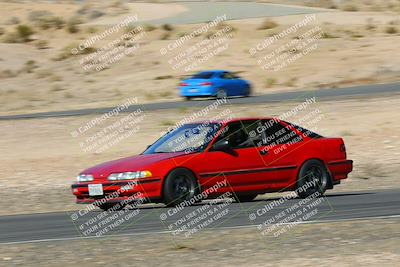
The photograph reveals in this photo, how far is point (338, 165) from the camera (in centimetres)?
1639

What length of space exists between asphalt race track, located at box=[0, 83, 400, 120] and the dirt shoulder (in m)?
21.4

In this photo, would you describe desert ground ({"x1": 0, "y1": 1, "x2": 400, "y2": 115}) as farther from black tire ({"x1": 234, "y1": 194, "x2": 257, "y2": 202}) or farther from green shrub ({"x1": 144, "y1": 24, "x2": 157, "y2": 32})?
black tire ({"x1": 234, "y1": 194, "x2": 257, "y2": 202})

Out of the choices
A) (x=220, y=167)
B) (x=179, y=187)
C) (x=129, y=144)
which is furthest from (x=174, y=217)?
(x=129, y=144)

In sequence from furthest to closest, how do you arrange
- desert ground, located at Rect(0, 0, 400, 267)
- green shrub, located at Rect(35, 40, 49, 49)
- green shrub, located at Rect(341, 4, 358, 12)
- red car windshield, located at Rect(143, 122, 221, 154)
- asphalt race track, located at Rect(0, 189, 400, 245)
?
green shrub, located at Rect(341, 4, 358, 12), green shrub, located at Rect(35, 40, 49, 49), red car windshield, located at Rect(143, 122, 221, 154), asphalt race track, located at Rect(0, 189, 400, 245), desert ground, located at Rect(0, 0, 400, 267)

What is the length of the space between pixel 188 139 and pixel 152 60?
32698 mm

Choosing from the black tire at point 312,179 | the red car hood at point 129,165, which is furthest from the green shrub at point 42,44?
the red car hood at point 129,165

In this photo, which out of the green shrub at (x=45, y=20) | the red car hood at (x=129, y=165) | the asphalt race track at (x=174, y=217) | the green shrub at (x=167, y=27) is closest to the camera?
the asphalt race track at (x=174, y=217)

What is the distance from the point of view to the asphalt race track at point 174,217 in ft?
40.4

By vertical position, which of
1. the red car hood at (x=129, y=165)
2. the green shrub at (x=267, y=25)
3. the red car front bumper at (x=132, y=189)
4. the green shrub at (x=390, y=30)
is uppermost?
the red car hood at (x=129, y=165)

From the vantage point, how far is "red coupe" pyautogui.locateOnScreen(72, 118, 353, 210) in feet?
48.3

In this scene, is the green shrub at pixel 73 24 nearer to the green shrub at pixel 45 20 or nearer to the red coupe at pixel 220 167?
the green shrub at pixel 45 20

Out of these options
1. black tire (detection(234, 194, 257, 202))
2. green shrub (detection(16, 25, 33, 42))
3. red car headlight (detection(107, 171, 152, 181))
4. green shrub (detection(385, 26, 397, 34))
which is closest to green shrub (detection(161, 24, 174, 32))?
green shrub (detection(16, 25, 33, 42))

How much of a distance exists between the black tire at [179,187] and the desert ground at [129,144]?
293 cm

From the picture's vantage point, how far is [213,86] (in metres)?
37.3
